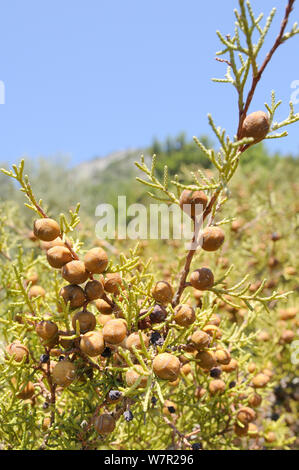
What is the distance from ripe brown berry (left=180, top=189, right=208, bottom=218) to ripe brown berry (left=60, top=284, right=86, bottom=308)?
490 millimetres

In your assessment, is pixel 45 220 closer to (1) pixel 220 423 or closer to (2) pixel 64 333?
(2) pixel 64 333

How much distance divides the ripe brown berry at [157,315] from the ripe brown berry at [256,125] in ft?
2.32

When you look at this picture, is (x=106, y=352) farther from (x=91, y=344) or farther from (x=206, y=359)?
(x=206, y=359)

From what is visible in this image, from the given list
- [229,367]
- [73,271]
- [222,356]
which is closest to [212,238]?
[73,271]

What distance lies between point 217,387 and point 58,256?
108 cm

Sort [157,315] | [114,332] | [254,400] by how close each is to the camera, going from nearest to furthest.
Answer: [114,332], [157,315], [254,400]

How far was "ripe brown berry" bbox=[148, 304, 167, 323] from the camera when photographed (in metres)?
1.41

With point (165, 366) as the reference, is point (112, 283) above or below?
above

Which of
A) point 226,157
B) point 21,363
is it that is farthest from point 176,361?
point 226,157

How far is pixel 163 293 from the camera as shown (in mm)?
1389

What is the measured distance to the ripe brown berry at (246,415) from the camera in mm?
1835

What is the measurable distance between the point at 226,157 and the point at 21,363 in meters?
1.06

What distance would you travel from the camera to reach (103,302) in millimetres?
1466

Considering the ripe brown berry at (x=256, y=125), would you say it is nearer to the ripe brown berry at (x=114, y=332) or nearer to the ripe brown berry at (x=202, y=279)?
the ripe brown berry at (x=202, y=279)
